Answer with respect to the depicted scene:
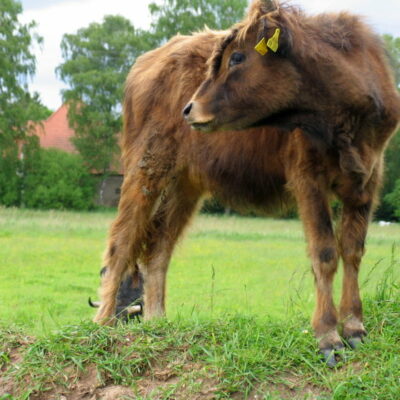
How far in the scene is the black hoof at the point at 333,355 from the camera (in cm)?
511

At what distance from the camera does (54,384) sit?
16.3ft

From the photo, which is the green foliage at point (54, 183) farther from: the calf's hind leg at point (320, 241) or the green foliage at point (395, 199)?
the calf's hind leg at point (320, 241)

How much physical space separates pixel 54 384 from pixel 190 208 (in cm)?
360

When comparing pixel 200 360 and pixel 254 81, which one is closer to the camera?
pixel 200 360

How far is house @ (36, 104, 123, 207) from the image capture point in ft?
199

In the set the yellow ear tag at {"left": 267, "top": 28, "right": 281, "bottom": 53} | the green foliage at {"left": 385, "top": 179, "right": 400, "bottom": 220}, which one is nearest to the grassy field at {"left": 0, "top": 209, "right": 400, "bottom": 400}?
the yellow ear tag at {"left": 267, "top": 28, "right": 281, "bottom": 53}

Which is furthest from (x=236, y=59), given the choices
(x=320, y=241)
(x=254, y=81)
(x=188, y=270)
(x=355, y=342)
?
(x=188, y=270)

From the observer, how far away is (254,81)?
19.2 feet

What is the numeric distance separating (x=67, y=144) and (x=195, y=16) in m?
18.0

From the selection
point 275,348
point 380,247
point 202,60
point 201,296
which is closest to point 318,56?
point 202,60

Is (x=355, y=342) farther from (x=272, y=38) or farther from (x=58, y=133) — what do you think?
(x=58, y=133)

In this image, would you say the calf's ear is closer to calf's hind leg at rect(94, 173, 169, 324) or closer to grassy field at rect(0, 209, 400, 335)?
calf's hind leg at rect(94, 173, 169, 324)

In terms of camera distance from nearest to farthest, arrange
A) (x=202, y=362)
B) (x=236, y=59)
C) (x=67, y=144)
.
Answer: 1. (x=202, y=362)
2. (x=236, y=59)
3. (x=67, y=144)

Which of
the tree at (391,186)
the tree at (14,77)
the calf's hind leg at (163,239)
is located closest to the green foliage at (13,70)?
the tree at (14,77)
